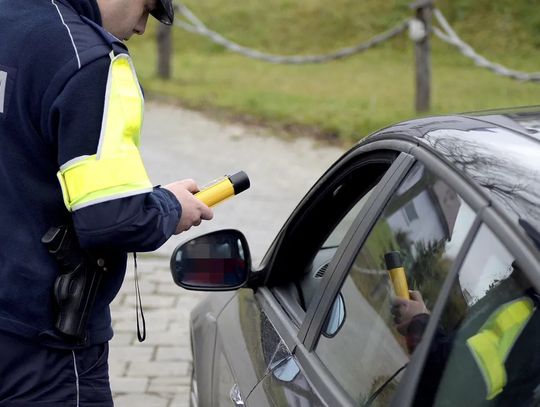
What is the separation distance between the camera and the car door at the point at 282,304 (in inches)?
94.3

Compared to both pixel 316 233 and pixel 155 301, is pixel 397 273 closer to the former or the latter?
pixel 316 233

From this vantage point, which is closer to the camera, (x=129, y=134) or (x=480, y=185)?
(x=480, y=185)

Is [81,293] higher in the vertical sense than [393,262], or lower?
lower

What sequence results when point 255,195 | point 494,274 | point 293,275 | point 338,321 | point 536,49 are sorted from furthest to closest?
point 536,49
point 255,195
point 293,275
point 338,321
point 494,274

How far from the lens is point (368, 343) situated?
6.97 feet

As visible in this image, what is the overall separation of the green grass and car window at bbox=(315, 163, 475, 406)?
A: 25.1 feet

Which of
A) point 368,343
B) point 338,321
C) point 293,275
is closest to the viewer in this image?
point 368,343

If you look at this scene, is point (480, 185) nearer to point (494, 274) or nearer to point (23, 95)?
point (494, 274)

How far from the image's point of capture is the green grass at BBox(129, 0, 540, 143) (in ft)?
37.0

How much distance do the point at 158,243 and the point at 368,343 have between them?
601mm

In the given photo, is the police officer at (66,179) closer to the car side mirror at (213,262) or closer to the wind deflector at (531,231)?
the car side mirror at (213,262)

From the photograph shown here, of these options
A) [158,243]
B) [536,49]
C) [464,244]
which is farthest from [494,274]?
[536,49]

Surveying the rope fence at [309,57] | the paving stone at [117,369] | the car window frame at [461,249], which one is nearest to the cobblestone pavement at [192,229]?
the paving stone at [117,369]

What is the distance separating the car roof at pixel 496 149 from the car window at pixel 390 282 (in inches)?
2.3
